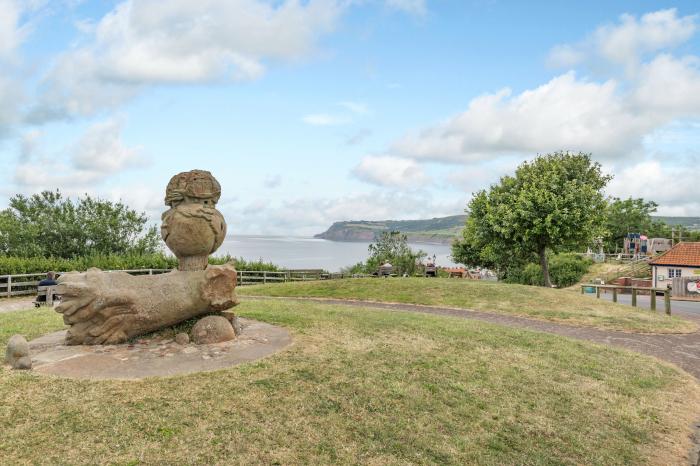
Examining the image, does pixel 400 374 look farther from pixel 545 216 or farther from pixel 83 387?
pixel 545 216

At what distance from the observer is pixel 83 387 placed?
6.71m

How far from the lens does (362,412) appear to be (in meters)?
6.52

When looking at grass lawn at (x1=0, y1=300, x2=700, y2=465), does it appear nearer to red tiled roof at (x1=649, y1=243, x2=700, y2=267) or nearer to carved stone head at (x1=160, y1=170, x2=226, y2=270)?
carved stone head at (x1=160, y1=170, x2=226, y2=270)

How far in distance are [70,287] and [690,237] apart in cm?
6935

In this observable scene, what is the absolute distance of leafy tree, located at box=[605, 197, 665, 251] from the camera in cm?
6056

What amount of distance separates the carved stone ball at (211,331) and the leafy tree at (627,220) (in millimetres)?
62432

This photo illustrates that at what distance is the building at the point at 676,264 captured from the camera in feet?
104

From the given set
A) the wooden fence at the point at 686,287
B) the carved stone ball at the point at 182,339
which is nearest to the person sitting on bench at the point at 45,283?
the carved stone ball at the point at 182,339

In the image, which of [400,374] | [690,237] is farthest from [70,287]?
[690,237]

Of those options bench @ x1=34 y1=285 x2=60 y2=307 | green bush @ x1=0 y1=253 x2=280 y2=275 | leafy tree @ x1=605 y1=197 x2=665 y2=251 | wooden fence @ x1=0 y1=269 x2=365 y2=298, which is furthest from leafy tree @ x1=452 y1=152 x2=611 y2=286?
leafy tree @ x1=605 y1=197 x2=665 y2=251

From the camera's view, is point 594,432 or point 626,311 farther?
point 626,311

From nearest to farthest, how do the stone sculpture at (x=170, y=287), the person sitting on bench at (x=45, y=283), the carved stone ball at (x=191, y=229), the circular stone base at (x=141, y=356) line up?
the circular stone base at (x=141, y=356)
the stone sculpture at (x=170, y=287)
the carved stone ball at (x=191, y=229)
the person sitting on bench at (x=45, y=283)

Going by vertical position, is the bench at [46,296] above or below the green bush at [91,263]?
below

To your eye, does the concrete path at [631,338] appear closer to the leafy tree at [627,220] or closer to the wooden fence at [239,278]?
the wooden fence at [239,278]
